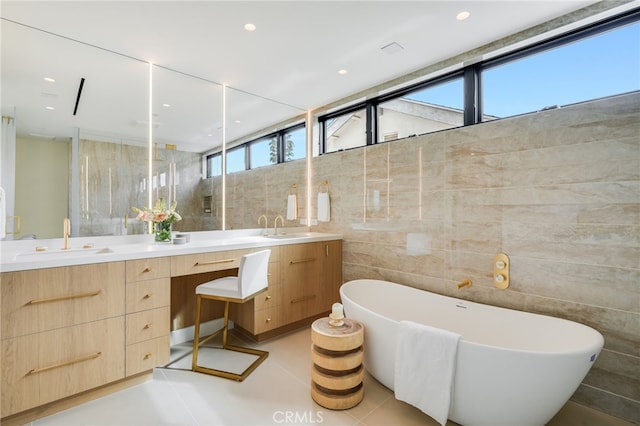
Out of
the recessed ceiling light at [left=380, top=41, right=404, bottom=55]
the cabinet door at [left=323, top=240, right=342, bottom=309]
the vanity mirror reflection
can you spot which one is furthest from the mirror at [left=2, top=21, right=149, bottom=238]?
the recessed ceiling light at [left=380, top=41, right=404, bottom=55]

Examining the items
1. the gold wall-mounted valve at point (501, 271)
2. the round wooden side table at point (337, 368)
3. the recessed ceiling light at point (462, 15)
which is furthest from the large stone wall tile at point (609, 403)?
the recessed ceiling light at point (462, 15)

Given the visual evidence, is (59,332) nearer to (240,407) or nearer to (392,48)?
(240,407)

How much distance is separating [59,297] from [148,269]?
46 centimetres

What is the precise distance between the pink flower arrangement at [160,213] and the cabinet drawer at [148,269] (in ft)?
1.82

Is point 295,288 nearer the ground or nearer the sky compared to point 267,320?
nearer the sky

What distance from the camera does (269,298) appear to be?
2625 millimetres

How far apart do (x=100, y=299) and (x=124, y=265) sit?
231mm

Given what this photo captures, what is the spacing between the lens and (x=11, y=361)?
4.90 ft

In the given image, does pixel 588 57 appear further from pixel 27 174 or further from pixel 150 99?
pixel 27 174

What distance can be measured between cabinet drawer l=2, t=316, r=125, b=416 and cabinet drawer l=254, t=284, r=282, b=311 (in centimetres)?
102

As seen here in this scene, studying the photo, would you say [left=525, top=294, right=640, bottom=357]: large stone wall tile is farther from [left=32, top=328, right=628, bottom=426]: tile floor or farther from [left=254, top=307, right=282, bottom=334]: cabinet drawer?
[left=254, top=307, right=282, bottom=334]: cabinet drawer

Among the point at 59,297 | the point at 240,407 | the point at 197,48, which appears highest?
the point at 197,48

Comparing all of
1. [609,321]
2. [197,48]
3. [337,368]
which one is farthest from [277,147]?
[609,321]

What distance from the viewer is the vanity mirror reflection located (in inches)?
78.7
